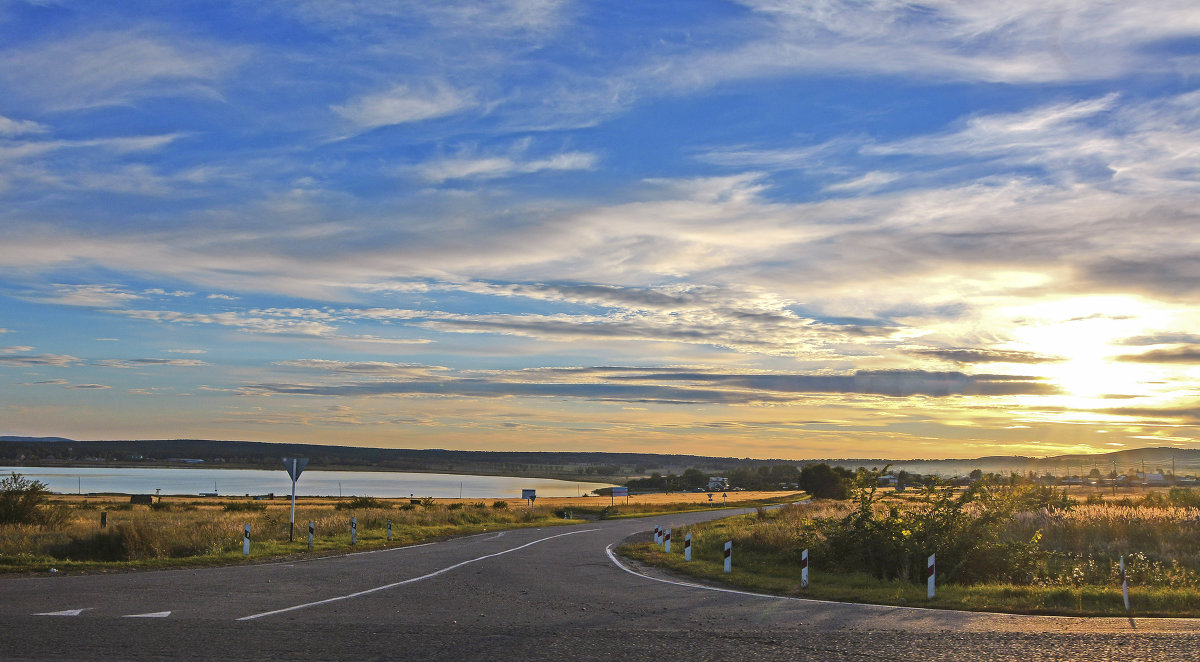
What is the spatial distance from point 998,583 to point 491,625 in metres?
12.3

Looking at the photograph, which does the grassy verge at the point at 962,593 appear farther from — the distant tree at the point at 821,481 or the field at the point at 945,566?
the distant tree at the point at 821,481

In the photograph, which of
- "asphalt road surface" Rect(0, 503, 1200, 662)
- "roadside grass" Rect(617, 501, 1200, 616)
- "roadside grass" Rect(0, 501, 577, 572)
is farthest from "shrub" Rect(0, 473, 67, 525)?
"roadside grass" Rect(617, 501, 1200, 616)

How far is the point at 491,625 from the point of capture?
1146 cm

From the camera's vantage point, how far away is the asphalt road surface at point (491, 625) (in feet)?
31.7

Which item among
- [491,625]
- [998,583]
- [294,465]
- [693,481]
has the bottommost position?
[693,481]

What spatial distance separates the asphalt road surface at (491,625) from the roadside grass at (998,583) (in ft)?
5.09

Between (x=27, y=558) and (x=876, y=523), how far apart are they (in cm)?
1934

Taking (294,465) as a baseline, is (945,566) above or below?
below

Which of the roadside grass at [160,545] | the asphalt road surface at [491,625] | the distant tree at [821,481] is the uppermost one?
the asphalt road surface at [491,625]

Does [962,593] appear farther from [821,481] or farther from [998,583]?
[821,481]

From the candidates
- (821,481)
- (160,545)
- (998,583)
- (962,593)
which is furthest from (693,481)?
(962,593)

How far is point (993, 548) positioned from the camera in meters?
20.2

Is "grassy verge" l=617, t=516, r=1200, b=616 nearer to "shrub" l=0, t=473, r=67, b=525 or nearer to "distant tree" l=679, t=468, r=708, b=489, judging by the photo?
"shrub" l=0, t=473, r=67, b=525

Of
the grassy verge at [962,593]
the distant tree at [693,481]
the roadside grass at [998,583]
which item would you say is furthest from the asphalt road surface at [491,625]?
the distant tree at [693,481]
